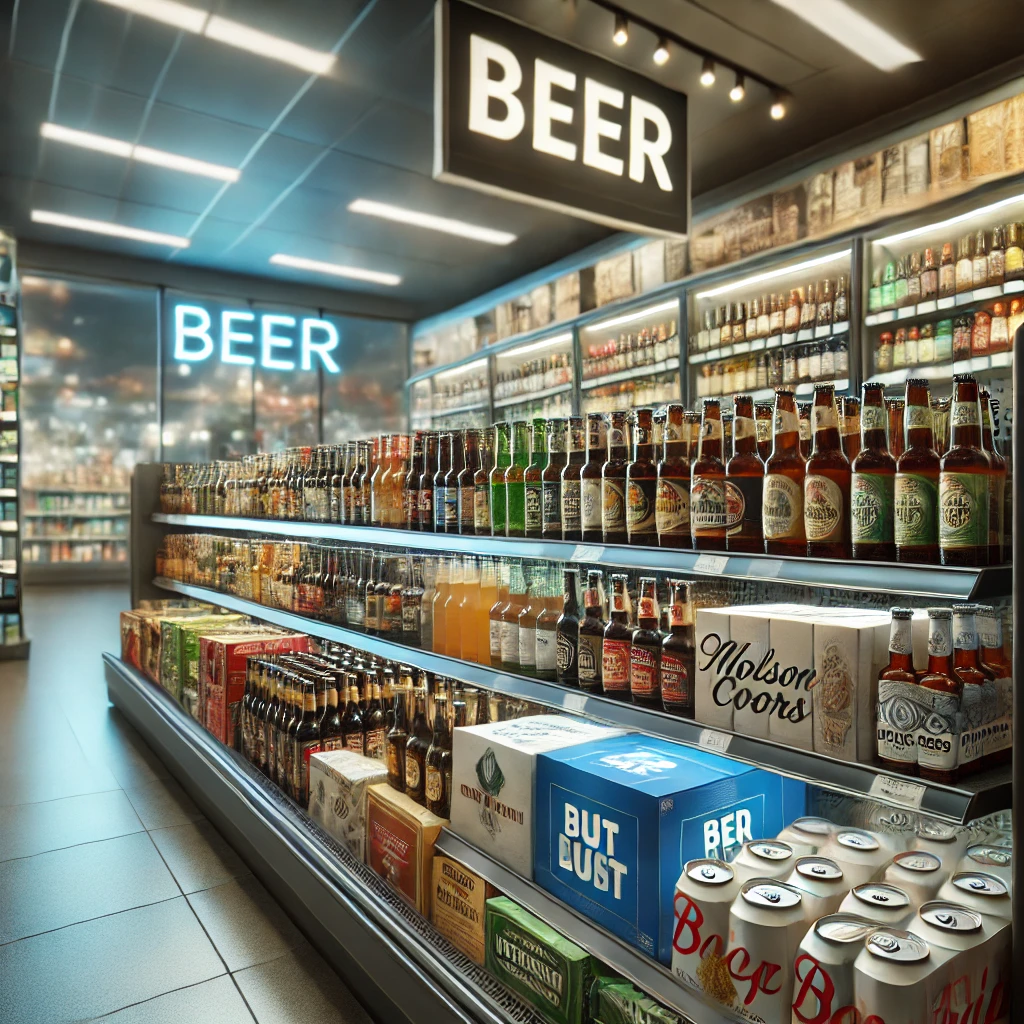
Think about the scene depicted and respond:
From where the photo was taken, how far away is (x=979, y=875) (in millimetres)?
1340

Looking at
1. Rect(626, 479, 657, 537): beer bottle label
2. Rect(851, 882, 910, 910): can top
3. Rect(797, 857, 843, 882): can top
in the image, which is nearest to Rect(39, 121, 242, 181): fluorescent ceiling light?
Rect(626, 479, 657, 537): beer bottle label

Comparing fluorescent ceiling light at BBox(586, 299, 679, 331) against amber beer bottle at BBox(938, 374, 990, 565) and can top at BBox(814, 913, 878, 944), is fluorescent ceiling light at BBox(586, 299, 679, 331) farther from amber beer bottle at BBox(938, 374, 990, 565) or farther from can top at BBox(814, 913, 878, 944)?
can top at BBox(814, 913, 878, 944)

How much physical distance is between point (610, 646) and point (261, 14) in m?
3.81

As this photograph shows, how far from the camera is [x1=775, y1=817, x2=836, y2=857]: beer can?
152 cm

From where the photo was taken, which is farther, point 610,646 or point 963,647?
point 610,646

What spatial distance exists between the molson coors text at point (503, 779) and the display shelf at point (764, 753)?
0.13 metres

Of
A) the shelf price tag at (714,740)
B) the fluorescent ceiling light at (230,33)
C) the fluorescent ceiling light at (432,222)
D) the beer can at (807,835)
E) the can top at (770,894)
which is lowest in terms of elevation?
the beer can at (807,835)

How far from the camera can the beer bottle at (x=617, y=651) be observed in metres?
1.65

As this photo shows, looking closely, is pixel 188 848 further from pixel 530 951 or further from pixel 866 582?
pixel 866 582

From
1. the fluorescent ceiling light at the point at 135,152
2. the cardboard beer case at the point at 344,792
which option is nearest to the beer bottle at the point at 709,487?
the cardboard beer case at the point at 344,792

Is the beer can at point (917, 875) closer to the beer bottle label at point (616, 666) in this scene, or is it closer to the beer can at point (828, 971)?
the beer can at point (828, 971)

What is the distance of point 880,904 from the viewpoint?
1.26m

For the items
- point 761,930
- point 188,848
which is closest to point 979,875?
point 761,930

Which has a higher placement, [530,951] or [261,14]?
[261,14]
